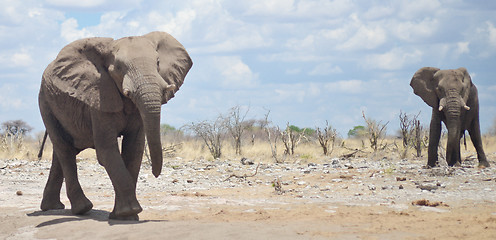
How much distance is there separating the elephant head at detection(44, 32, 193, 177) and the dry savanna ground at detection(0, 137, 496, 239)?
4.60 ft

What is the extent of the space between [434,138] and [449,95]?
117 cm

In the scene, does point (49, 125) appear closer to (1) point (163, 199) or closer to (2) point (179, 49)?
(2) point (179, 49)

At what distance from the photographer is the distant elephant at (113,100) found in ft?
27.3

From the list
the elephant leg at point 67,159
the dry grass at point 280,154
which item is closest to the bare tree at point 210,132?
the dry grass at point 280,154

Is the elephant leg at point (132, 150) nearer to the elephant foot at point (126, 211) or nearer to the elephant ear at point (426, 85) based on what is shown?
the elephant foot at point (126, 211)

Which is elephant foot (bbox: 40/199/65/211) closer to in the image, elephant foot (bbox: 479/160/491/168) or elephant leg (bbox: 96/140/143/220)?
elephant leg (bbox: 96/140/143/220)

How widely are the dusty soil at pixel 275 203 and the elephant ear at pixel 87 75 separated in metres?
1.56

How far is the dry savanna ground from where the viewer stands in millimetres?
8000

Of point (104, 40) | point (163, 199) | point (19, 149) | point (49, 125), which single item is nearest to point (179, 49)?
point (104, 40)

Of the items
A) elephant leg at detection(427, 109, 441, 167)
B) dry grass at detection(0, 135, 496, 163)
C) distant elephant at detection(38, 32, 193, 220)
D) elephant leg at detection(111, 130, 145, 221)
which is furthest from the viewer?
dry grass at detection(0, 135, 496, 163)

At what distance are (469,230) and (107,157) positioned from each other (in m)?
4.48

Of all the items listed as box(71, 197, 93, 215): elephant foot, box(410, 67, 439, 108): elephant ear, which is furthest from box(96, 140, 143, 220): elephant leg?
box(410, 67, 439, 108): elephant ear

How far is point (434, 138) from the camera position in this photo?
17.0 m

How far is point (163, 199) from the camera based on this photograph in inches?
500
